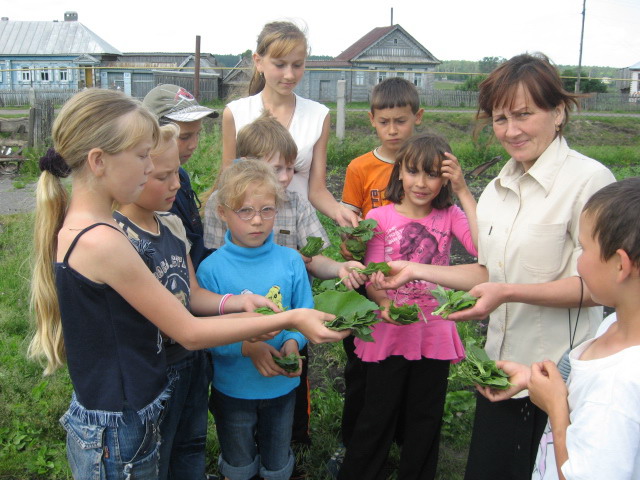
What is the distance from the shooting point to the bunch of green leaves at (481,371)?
2264 mm

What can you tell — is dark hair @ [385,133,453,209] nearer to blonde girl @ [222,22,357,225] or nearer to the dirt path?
blonde girl @ [222,22,357,225]

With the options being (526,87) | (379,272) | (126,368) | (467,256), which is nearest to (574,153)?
(526,87)

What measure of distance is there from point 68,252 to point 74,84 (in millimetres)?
41892

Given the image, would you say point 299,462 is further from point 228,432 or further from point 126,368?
point 126,368

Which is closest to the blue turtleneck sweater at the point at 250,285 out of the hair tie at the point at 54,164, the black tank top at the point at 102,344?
the black tank top at the point at 102,344

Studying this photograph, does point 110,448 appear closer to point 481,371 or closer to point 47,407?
point 481,371

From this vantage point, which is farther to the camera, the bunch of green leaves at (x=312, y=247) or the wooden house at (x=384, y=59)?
the wooden house at (x=384, y=59)

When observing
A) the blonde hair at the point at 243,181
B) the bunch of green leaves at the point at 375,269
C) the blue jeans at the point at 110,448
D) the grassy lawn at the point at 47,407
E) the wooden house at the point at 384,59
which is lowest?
the grassy lawn at the point at 47,407

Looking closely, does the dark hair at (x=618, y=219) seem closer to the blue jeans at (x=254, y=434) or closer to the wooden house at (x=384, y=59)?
the blue jeans at (x=254, y=434)

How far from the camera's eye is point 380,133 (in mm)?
3568

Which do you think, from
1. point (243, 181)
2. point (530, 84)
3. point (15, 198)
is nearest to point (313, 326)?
point (243, 181)

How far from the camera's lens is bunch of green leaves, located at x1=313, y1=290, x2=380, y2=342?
2501 millimetres

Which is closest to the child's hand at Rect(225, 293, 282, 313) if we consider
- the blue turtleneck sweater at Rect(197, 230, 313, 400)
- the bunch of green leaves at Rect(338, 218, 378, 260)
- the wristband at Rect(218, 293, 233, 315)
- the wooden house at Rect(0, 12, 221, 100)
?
the wristband at Rect(218, 293, 233, 315)

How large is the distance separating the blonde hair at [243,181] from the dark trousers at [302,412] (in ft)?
3.41
